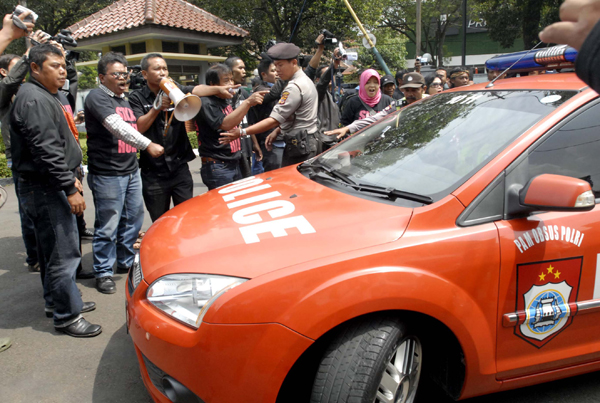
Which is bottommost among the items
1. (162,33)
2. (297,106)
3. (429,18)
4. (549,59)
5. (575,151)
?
(575,151)

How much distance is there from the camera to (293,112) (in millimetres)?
4023

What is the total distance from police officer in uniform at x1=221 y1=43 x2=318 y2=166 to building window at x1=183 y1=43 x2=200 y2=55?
542 inches

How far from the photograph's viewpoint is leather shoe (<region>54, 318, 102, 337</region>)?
3.16m

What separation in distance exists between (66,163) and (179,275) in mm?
1555

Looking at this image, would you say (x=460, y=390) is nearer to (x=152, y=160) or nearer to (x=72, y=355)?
(x=72, y=355)

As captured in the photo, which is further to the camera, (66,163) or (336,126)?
(336,126)

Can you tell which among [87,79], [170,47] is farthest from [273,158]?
[87,79]

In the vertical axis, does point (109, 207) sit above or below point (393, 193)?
below

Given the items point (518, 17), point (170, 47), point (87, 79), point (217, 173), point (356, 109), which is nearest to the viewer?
point (217, 173)

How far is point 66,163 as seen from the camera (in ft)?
9.93

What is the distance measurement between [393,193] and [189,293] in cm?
99

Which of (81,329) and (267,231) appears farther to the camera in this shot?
(81,329)

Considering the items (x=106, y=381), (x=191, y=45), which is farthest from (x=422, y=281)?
(x=191, y=45)

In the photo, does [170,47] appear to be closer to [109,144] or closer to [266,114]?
[266,114]
